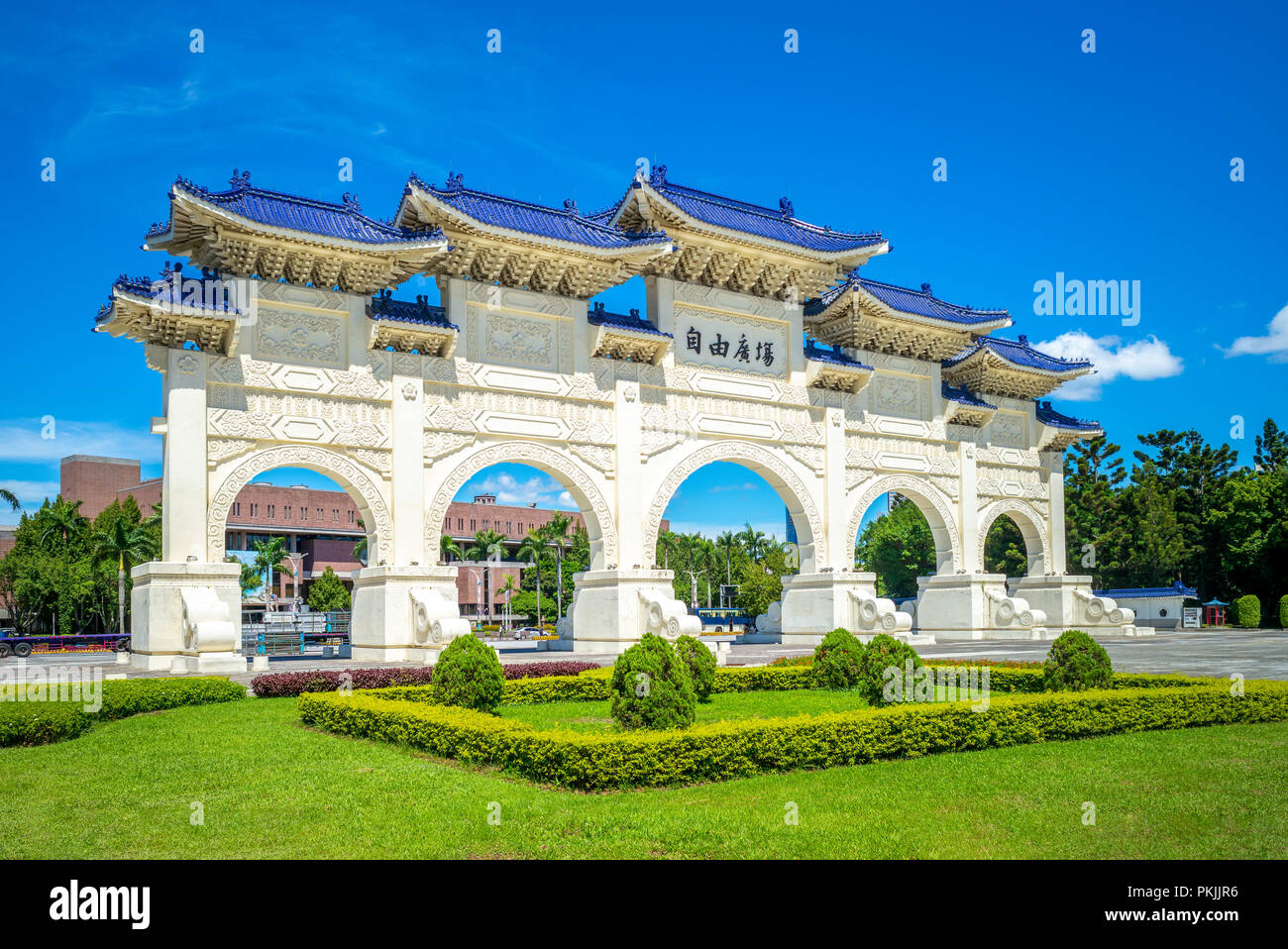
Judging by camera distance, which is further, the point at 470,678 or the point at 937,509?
the point at 937,509

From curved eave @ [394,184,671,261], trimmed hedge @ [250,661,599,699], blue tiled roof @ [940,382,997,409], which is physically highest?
curved eave @ [394,184,671,261]

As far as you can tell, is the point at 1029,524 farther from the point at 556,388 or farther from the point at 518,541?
the point at 518,541

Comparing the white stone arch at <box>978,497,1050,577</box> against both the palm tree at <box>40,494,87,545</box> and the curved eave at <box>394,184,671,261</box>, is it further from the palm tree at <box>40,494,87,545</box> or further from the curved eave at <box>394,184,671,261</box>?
the palm tree at <box>40,494,87,545</box>

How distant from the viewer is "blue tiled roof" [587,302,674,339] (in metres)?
21.5

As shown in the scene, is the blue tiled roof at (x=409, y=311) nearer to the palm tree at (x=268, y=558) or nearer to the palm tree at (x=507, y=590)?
the palm tree at (x=268, y=558)

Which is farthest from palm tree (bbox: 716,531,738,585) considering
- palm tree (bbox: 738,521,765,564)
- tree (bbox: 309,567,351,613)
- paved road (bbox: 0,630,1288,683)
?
paved road (bbox: 0,630,1288,683)

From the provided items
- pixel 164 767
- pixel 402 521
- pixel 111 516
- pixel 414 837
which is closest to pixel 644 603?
pixel 402 521

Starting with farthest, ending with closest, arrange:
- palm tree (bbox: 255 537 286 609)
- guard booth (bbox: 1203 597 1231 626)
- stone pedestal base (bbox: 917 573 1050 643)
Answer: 1. palm tree (bbox: 255 537 286 609)
2. guard booth (bbox: 1203 597 1231 626)
3. stone pedestal base (bbox: 917 573 1050 643)

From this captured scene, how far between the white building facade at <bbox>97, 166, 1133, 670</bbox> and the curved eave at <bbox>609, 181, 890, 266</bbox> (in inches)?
2.4

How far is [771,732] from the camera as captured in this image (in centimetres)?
808

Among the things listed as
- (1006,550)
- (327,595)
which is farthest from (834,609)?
(327,595)

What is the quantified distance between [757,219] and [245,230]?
12004mm
